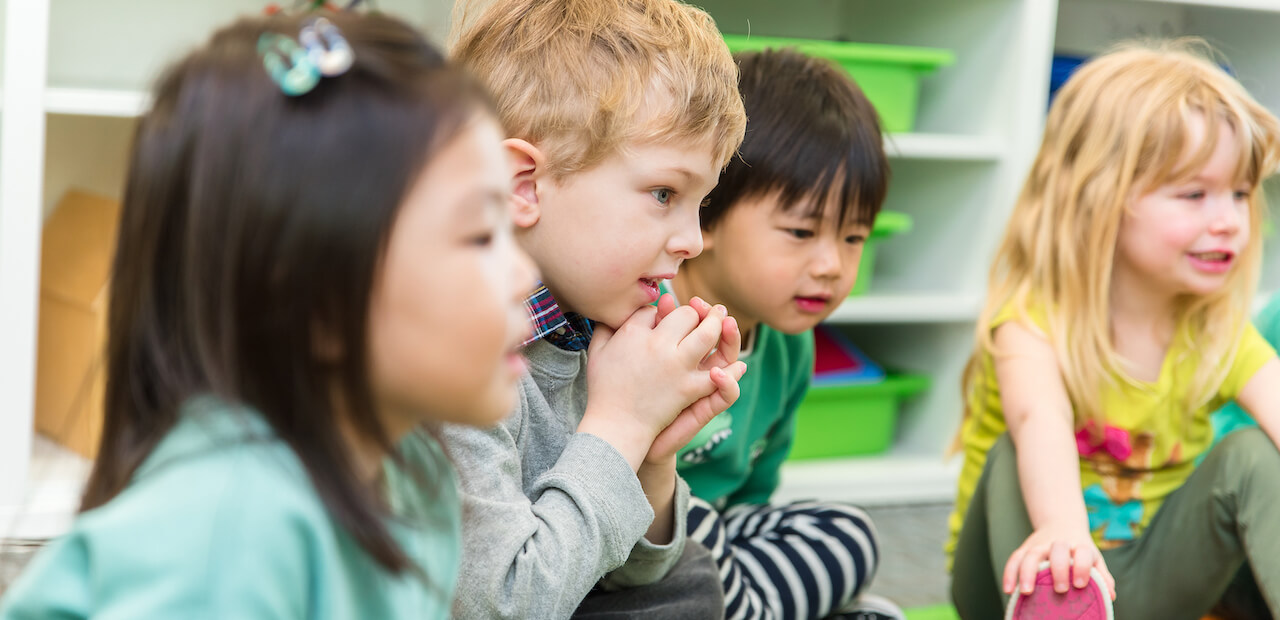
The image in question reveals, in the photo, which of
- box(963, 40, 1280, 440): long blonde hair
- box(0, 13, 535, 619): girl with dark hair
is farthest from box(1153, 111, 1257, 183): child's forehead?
box(0, 13, 535, 619): girl with dark hair

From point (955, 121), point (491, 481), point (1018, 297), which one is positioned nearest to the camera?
point (491, 481)

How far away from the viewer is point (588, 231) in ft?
2.31

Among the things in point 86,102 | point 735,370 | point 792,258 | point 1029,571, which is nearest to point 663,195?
point 735,370

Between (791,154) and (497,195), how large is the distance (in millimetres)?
612

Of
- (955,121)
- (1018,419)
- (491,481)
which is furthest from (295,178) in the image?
(955,121)

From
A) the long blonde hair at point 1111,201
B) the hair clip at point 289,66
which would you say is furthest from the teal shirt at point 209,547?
the long blonde hair at point 1111,201

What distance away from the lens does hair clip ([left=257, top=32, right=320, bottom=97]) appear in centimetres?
41

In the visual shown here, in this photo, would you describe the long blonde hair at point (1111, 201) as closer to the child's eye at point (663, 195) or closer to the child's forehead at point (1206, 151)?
the child's forehead at point (1206, 151)

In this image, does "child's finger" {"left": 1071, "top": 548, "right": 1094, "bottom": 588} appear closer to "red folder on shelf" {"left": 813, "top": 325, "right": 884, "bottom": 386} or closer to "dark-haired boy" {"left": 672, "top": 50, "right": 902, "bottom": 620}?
"dark-haired boy" {"left": 672, "top": 50, "right": 902, "bottom": 620}

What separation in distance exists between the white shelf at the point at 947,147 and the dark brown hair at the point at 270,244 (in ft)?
3.85

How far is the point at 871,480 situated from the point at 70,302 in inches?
42.8

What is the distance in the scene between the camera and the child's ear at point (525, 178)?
70 cm

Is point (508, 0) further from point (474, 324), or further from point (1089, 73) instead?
point (1089, 73)

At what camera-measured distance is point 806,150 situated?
1018 mm
